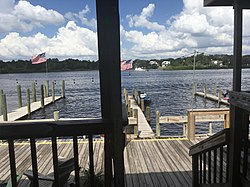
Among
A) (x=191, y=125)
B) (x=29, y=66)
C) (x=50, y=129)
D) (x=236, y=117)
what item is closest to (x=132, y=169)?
(x=191, y=125)

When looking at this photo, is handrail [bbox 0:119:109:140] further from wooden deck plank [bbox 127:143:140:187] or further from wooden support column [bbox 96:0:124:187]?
wooden deck plank [bbox 127:143:140:187]

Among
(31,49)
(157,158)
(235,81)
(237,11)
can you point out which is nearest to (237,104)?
(235,81)

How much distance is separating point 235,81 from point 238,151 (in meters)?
0.65

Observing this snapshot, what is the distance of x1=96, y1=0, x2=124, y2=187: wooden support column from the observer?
1.36 meters

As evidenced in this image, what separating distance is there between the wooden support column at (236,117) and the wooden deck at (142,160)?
66.3 inches

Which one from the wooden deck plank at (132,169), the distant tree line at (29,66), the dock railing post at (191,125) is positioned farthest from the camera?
the dock railing post at (191,125)

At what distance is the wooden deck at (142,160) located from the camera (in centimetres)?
392

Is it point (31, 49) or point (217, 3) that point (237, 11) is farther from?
point (31, 49)

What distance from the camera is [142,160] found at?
4.79 metres

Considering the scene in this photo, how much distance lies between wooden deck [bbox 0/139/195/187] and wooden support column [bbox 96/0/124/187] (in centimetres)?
247

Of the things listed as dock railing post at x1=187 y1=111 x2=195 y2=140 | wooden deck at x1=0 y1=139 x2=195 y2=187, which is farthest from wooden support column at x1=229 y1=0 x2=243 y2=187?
dock railing post at x1=187 y1=111 x2=195 y2=140

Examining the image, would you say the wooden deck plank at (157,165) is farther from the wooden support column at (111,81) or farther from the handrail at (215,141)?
the wooden support column at (111,81)

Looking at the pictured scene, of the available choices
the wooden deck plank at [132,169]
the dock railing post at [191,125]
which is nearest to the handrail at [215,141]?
the wooden deck plank at [132,169]

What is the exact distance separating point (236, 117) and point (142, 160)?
2992 mm
